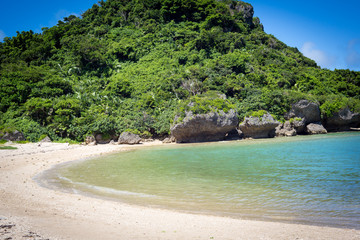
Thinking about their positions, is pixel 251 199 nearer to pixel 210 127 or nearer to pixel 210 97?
pixel 210 127

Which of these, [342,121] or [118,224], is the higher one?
[342,121]

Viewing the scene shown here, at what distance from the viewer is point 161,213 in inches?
285

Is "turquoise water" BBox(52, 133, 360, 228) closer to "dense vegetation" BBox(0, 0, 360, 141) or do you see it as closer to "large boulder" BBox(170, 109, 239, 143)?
"large boulder" BBox(170, 109, 239, 143)

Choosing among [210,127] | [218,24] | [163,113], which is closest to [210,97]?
[210,127]

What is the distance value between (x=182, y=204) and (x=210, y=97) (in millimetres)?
33160

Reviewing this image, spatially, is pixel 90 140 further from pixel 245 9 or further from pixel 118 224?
pixel 245 9

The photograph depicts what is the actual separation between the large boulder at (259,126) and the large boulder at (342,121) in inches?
485

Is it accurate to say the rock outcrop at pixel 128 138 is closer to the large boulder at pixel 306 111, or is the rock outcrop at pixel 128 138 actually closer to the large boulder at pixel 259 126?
the large boulder at pixel 259 126

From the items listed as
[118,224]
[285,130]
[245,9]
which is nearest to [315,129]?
[285,130]

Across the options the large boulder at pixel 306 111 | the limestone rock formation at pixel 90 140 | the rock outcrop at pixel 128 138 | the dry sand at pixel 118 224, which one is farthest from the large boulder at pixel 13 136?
the large boulder at pixel 306 111

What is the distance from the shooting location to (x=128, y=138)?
36969 millimetres

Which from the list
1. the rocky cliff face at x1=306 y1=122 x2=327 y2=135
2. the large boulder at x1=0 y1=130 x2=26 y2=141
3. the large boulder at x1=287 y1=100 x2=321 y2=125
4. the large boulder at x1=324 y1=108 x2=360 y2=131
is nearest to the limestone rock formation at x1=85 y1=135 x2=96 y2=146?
the large boulder at x1=0 y1=130 x2=26 y2=141

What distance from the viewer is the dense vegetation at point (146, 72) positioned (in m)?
40.0

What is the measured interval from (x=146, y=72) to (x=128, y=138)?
2306 centimetres
